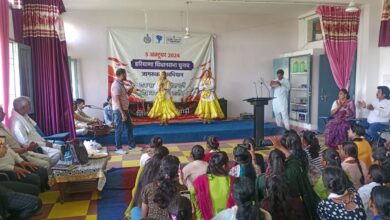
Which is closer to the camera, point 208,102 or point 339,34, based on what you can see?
point 339,34

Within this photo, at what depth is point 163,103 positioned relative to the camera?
7457mm

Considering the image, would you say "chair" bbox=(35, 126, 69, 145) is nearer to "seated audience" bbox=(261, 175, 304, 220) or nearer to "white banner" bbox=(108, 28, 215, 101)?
"white banner" bbox=(108, 28, 215, 101)

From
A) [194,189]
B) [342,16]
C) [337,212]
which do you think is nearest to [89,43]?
[342,16]

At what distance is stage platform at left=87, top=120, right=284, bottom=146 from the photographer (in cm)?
657

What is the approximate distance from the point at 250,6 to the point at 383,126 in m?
3.76

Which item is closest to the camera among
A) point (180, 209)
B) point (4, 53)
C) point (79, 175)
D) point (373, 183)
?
point (180, 209)

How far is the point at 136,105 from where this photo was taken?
8039mm

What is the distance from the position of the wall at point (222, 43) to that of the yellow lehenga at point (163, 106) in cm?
139

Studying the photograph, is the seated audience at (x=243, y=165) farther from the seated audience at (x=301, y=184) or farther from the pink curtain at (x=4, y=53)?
the pink curtain at (x=4, y=53)

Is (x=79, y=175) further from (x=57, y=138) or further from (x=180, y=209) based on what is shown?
(x=180, y=209)

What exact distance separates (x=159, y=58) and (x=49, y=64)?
3.57 m

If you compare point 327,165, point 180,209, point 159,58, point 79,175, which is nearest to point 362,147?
point 327,165

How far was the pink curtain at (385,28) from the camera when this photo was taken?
6340 millimetres

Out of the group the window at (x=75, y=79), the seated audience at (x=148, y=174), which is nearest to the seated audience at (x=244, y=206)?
the seated audience at (x=148, y=174)
